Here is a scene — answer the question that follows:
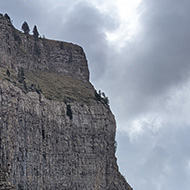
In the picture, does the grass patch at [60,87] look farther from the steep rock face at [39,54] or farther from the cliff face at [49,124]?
the steep rock face at [39,54]

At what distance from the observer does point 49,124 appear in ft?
458

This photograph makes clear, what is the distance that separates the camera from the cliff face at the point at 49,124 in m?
128

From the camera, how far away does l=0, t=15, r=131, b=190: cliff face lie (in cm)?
12850

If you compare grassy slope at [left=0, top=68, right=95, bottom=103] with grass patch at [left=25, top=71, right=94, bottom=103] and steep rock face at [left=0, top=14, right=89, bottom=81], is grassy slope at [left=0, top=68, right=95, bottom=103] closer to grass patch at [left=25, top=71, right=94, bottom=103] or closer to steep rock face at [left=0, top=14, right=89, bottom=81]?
grass patch at [left=25, top=71, right=94, bottom=103]

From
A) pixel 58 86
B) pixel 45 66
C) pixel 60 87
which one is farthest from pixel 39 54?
pixel 60 87

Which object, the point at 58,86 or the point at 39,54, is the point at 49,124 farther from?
the point at 39,54

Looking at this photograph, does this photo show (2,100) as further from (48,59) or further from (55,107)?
(48,59)

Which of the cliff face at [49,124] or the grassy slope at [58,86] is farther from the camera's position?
the grassy slope at [58,86]

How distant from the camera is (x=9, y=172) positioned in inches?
4793

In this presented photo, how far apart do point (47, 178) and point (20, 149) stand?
8.93 metres

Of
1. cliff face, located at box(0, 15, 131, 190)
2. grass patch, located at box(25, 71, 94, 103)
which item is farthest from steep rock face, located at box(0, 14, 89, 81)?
grass patch, located at box(25, 71, 94, 103)

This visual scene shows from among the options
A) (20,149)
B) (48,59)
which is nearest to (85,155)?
(20,149)

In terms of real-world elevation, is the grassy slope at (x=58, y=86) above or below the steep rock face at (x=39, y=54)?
below

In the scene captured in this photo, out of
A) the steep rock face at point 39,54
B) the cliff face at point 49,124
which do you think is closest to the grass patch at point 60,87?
the cliff face at point 49,124
